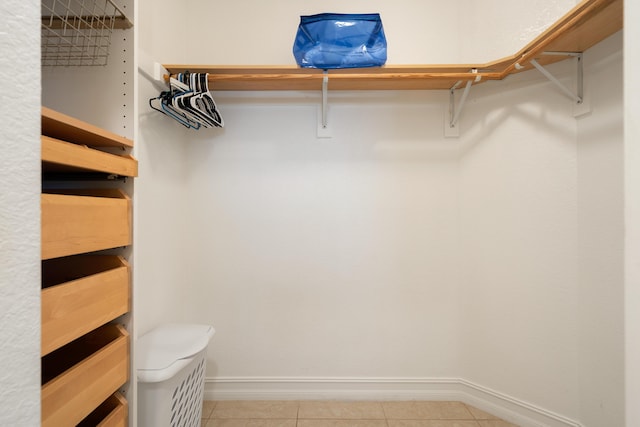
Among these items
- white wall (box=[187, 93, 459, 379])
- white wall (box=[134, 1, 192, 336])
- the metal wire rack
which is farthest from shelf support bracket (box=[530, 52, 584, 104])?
white wall (box=[134, 1, 192, 336])

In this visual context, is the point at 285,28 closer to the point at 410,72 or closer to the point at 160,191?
the point at 410,72

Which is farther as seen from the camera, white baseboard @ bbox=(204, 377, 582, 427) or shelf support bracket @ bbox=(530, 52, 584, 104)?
white baseboard @ bbox=(204, 377, 582, 427)

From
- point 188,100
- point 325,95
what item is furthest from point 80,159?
point 325,95

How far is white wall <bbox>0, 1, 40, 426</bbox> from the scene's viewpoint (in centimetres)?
36

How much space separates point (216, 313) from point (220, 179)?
0.91 meters

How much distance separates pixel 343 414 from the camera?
6.16ft

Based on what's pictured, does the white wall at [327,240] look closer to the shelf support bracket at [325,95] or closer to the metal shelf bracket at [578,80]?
the shelf support bracket at [325,95]

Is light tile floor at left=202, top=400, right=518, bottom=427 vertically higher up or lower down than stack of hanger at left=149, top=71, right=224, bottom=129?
lower down

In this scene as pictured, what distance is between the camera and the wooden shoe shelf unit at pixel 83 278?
717mm

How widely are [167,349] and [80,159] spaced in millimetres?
939

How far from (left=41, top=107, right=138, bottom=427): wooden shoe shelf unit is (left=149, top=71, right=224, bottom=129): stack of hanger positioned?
610 millimetres

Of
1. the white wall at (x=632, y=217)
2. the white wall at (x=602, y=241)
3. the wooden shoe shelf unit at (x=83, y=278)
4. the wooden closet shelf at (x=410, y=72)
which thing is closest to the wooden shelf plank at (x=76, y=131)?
the wooden shoe shelf unit at (x=83, y=278)

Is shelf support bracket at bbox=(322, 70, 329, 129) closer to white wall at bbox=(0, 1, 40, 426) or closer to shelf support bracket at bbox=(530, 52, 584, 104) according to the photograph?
shelf support bracket at bbox=(530, 52, 584, 104)

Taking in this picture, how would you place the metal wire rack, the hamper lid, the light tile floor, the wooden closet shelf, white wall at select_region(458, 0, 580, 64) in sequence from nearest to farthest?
the metal wire rack < the hamper lid < the wooden closet shelf < white wall at select_region(458, 0, 580, 64) < the light tile floor
